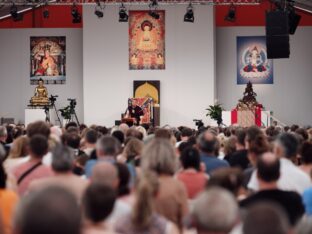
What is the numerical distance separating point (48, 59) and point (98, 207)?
26746 millimetres

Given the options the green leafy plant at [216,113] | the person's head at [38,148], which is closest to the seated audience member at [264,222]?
the person's head at [38,148]

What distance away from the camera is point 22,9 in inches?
1171

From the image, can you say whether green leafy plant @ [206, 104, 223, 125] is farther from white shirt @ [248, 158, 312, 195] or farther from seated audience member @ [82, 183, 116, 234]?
seated audience member @ [82, 183, 116, 234]

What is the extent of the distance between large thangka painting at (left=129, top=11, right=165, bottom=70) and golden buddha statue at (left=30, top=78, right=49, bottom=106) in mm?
3172

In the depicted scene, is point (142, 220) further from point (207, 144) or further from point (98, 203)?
point (207, 144)

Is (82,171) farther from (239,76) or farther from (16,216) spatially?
(239,76)

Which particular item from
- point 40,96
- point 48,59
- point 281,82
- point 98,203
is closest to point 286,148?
point 98,203

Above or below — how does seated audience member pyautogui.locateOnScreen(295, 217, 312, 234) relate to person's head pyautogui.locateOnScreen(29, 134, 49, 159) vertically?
below

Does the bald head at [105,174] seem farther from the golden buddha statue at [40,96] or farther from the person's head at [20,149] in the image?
the golden buddha statue at [40,96]

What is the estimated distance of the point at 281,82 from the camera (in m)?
30.4

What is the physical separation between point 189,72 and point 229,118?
438cm

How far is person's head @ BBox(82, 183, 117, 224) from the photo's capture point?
412cm

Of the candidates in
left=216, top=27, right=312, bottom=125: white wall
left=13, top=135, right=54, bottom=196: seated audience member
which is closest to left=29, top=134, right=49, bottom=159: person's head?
left=13, top=135, right=54, bottom=196: seated audience member

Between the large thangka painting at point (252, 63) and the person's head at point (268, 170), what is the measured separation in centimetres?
2464
